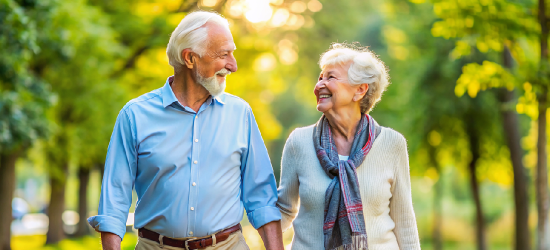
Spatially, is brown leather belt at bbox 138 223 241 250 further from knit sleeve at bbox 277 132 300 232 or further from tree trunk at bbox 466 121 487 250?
tree trunk at bbox 466 121 487 250

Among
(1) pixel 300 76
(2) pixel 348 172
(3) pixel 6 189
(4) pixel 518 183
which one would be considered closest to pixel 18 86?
(3) pixel 6 189

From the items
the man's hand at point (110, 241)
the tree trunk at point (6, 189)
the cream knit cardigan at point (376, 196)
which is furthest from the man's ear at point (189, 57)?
the tree trunk at point (6, 189)

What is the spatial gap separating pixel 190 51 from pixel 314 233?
50.0 inches

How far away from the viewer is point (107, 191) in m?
2.90

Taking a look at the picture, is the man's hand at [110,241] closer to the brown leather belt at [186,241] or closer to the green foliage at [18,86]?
the brown leather belt at [186,241]

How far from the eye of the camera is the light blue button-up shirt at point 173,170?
2943 millimetres

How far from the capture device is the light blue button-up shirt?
2943mm

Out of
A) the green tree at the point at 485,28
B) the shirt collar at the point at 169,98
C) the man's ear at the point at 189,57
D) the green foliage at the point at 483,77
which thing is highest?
the green tree at the point at 485,28

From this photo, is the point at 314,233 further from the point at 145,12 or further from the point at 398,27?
the point at 398,27

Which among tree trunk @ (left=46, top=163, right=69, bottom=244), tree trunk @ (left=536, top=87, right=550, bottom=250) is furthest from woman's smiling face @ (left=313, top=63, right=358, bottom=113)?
tree trunk @ (left=46, top=163, right=69, bottom=244)

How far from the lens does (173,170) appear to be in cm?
298

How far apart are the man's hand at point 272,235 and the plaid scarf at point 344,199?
0.86ft

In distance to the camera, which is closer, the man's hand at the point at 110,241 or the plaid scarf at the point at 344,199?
the man's hand at the point at 110,241

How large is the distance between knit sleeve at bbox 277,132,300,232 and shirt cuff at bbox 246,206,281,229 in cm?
29
